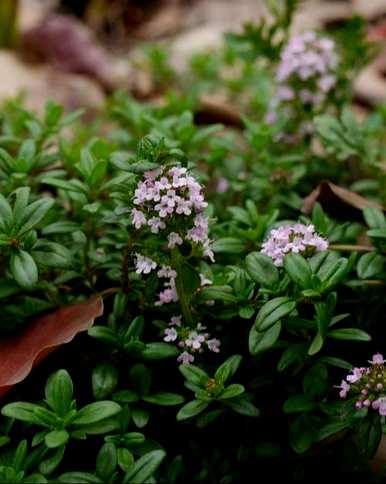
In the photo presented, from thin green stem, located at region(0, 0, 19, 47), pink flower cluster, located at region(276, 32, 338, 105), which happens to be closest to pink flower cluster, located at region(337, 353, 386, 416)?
pink flower cluster, located at region(276, 32, 338, 105)

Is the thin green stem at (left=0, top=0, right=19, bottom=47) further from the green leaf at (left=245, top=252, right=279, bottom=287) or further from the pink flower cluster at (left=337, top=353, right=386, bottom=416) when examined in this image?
the pink flower cluster at (left=337, top=353, right=386, bottom=416)

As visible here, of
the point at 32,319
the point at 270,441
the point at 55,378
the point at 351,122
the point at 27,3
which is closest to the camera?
the point at 55,378

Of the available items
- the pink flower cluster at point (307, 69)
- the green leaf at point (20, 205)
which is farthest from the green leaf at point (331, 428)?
the pink flower cluster at point (307, 69)

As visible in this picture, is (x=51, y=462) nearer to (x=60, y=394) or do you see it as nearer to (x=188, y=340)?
(x=60, y=394)

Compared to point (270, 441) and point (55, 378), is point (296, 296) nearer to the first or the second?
point (270, 441)

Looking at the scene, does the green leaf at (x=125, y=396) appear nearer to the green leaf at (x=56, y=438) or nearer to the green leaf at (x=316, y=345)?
the green leaf at (x=56, y=438)

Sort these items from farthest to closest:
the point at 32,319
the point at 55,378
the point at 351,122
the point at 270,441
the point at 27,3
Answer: the point at 27,3 → the point at 351,122 → the point at 32,319 → the point at 270,441 → the point at 55,378

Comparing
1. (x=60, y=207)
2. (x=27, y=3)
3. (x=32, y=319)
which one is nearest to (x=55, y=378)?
(x=32, y=319)

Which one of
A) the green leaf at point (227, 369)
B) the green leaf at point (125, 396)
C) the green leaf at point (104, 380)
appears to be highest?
the green leaf at point (227, 369)
